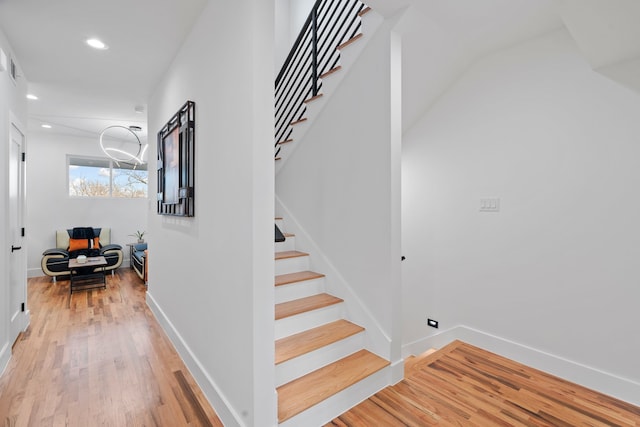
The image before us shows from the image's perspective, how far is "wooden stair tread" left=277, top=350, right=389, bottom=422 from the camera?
66.4 inches

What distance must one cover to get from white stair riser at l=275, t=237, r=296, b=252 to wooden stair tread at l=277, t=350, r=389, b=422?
4.10 feet

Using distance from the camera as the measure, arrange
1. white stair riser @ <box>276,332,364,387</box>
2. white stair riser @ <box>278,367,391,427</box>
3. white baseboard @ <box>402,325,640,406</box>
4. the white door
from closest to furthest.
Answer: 1. white stair riser @ <box>278,367,391,427</box>
2. white stair riser @ <box>276,332,364,387</box>
3. white baseboard @ <box>402,325,640,406</box>
4. the white door

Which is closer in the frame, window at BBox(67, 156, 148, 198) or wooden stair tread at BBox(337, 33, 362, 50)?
wooden stair tread at BBox(337, 33, 362, 50)

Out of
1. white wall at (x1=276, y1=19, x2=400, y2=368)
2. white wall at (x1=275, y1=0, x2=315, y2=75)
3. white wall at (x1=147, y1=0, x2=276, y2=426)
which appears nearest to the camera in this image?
white wall at (x1=147, y1=0, x2=276, y2=426)

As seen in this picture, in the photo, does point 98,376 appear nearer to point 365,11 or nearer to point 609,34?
point 365,11

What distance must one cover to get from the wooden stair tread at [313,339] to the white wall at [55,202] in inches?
183

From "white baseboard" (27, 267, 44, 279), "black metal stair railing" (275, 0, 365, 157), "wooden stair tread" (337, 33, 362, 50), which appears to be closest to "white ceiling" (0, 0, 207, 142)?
"wooden stair tread" (337, 33, 362, 50)

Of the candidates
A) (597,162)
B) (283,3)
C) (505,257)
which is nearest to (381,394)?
(505,257)

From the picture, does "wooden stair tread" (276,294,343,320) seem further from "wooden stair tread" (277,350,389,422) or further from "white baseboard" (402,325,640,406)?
"white baseboard" (402,325,640,406)

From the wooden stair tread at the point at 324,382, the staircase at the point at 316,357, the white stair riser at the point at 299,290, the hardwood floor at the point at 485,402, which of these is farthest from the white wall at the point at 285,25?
the hardwood floor at the point at 485,402

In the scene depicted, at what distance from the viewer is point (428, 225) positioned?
3.09 m

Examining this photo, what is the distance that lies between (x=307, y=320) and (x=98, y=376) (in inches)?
65.5

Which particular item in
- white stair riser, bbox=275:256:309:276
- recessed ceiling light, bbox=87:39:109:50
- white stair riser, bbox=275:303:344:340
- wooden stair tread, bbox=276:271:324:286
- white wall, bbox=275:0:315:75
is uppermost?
white wall, bbox=275:0:315:75

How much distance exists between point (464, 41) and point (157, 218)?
3.54 metres
